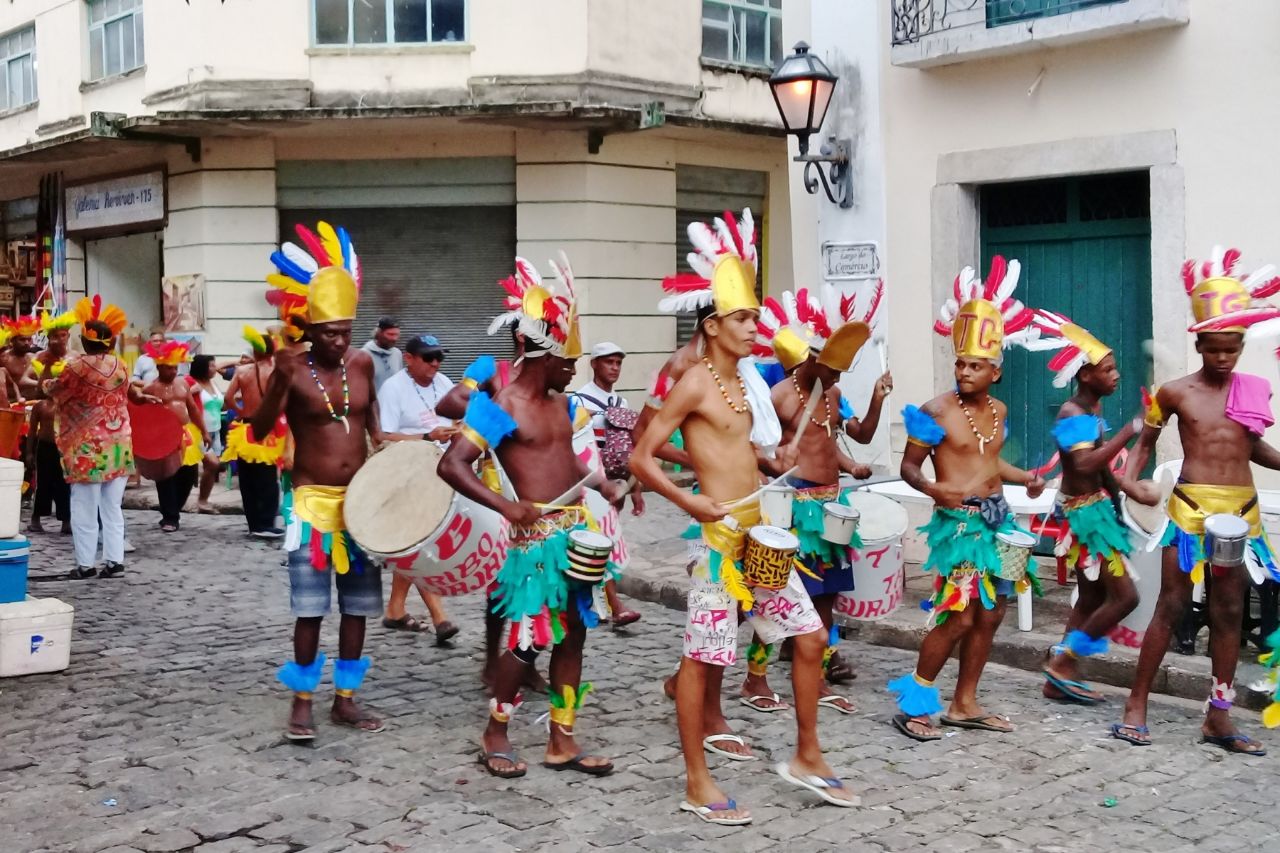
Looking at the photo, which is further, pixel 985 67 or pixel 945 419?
pixel 985 67

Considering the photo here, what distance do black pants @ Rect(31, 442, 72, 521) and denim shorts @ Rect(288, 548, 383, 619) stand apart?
7.04 m

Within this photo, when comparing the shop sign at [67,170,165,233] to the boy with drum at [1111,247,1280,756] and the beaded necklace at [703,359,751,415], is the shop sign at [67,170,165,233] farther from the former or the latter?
the boy with drum at [1111,247,1280,756]

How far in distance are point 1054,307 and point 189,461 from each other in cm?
759

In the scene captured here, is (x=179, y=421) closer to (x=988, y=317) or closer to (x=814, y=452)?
(x=814, y=452)

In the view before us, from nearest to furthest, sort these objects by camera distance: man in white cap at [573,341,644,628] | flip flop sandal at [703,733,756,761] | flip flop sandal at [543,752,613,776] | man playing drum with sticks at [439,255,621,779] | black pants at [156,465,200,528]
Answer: man playing drum with sticks at [439,255,621,779] < flip flop sandal at [543,752,613,776] < flip flop sandal at [703,733,756,761] < man in white cap at [573,341,644,628] < black pants at [156,465,200,528]

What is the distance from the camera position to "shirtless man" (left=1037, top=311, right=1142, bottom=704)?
6.76 m

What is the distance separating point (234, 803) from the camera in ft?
17.2

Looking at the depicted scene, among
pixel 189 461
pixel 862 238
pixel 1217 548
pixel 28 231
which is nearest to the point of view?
pixel 1217 548

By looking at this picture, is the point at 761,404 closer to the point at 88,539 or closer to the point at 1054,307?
the point at 1054,307

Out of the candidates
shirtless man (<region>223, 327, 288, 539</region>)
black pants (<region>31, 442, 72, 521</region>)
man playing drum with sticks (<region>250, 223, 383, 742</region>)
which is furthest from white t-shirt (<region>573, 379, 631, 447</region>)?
black pants (<region>31, 442, 72, 521</region>)

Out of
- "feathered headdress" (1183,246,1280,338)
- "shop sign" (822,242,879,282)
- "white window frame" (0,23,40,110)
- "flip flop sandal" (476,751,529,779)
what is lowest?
"flip flop sandal" (476,751,529,779)

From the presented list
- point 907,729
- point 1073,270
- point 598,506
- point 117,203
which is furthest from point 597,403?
point 117,203

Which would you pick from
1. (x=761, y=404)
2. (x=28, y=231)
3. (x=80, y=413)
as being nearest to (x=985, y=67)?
(x=761, y=404)

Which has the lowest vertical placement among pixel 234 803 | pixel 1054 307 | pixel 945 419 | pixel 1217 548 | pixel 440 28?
pixel 234 803
